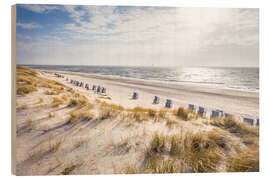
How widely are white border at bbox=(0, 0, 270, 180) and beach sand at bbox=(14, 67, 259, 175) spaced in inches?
5.3

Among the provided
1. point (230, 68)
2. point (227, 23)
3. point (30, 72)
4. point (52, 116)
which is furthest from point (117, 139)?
point (227, 23)

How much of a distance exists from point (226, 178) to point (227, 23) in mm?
2777

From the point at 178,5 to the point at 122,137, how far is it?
2.66m

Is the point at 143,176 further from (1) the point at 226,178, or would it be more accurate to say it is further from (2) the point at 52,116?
(2) the point at 52,116

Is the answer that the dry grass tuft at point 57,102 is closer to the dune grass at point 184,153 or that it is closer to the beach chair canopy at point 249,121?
the dune grass at point 184,153

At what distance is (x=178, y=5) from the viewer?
112 inches

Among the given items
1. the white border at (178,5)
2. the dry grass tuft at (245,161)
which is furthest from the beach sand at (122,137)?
the white border at (178,5)

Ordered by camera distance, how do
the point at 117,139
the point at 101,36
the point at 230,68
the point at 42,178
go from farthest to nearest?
the point at 230,68, the point at 101,36, the point at 117,139, the point at 42,178

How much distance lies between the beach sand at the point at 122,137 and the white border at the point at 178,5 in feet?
0.44

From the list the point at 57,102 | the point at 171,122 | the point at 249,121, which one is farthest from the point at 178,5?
the point at 57,102

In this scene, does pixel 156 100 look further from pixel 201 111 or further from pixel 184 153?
pixel 184 153

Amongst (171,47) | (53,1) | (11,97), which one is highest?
(53,1)

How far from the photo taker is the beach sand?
7.84 feet

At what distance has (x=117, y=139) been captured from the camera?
265cm
